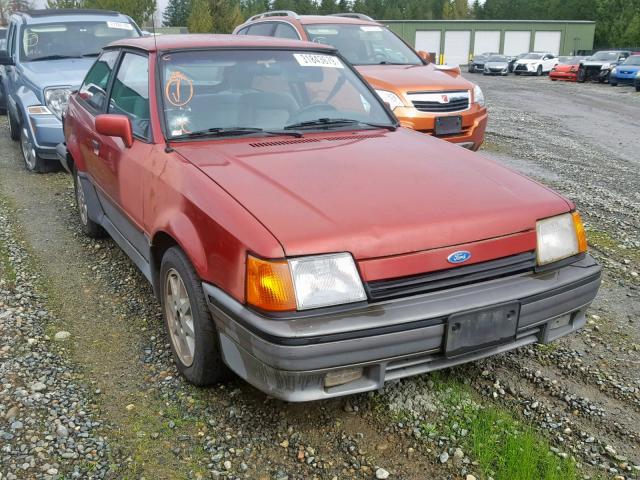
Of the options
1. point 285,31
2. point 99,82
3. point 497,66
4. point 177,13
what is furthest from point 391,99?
point 177,13

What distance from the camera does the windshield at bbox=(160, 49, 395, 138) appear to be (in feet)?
11.5

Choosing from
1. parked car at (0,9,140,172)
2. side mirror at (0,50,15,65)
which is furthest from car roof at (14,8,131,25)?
side mirror at (0,50,15,65)

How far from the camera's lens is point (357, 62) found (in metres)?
7.98

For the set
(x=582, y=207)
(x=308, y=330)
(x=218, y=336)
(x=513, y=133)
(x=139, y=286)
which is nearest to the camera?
(x=308, y=330)

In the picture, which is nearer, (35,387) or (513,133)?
(35,387)

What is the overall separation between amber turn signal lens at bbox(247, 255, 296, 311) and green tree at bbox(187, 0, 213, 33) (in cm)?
4113

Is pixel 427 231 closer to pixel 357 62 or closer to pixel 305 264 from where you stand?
pixel 305 264

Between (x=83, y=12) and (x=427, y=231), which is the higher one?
(x=83, y=12)

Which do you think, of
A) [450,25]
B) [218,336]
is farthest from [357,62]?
[450,25]

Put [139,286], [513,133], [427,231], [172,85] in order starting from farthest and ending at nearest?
[513,133]
[139,286]
[172,85]
[427,231]

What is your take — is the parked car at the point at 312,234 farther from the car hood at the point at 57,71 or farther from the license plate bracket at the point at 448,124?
the car hood at the point at 57,71

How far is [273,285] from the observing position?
235 centimetres

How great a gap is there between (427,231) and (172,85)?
1799 millimetres

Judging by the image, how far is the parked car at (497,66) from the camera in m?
38.8
